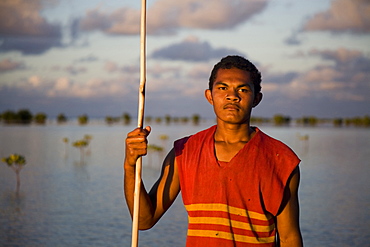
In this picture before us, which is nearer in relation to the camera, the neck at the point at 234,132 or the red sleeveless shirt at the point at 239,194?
the red sleeveless shirt at the point at 239,194

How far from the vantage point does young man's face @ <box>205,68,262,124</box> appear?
1865 mm

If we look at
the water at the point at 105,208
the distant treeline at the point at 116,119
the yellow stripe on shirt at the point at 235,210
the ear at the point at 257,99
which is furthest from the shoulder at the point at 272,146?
the distant treeline at the point at 116,119

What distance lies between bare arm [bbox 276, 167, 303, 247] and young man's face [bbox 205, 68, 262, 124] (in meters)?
0.29

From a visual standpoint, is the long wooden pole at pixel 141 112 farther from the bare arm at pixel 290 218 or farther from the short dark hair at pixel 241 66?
the bare arm at pixel 290 218

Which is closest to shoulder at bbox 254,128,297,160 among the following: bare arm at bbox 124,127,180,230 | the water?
bare arm at bbox 124,127,180,230

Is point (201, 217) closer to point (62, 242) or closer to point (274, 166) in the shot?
point (274, 166)

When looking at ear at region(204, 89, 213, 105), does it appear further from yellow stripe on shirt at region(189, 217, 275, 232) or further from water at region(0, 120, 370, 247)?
Result: water at region(0, 120, 370, 247)

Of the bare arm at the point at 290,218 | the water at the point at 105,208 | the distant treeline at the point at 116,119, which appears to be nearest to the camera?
the bare arm at the point at 290,218

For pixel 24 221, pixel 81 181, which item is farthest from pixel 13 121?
pixel 24 221

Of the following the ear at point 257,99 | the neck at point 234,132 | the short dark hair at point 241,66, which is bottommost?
the neck at point 234,132

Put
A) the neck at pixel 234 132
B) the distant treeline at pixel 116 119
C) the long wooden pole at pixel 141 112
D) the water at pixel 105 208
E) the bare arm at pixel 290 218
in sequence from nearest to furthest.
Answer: the long wooden pole at pixel 141 112 → the bare arm at pixel 290 218 → the neck at pixel 234 132 → the water at pixel 105 208 → the distant treeline at pixel 116 119

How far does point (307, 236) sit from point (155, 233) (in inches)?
111

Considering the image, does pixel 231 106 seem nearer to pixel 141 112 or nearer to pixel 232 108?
pixel 232 108

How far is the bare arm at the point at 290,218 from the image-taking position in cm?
182
